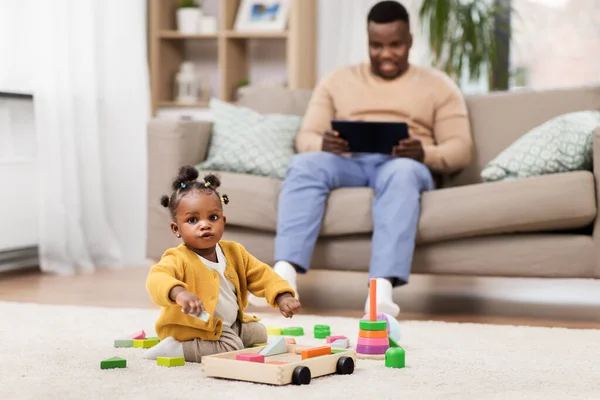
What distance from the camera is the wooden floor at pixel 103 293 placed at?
9.00 feet

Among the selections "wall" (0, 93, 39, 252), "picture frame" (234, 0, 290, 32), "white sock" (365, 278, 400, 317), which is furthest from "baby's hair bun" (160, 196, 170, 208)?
"picture frame" (234, 0, 290, 32)

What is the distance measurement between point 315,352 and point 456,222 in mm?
1083

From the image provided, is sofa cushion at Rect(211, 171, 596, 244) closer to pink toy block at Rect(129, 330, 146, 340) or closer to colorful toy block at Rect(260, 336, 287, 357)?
pink toy block at Rect(129, 330, 146, 340)

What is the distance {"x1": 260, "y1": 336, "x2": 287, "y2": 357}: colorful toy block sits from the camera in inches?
71.0

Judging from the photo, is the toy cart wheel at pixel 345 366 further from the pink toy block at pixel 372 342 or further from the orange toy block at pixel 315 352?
the pink toy block at pixel 372 342

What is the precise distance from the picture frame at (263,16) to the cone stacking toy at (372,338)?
9.59 ft

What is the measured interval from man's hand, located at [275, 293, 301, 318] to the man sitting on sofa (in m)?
0.61

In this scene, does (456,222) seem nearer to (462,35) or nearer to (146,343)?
(146,343)

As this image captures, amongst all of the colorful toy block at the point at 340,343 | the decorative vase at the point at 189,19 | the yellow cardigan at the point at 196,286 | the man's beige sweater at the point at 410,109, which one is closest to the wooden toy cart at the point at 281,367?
the yellow cardigan at the point at 196,286

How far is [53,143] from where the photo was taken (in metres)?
3.95

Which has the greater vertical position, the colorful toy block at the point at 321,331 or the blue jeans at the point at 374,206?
the blue jeans at the point at 374,206

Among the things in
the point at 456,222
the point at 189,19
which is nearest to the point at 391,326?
the point at 456,222

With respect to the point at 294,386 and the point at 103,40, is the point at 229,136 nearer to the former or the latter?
the point at 103,40

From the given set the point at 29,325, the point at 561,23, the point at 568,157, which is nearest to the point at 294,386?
the point at 29,325
